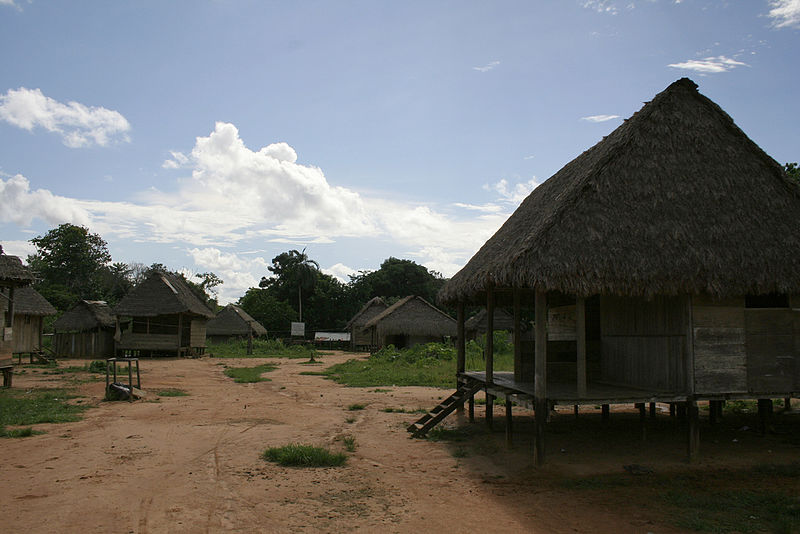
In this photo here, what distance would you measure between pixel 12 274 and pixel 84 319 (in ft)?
52.6

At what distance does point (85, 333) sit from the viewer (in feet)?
96.4

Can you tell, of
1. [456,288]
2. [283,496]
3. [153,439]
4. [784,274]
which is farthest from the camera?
[456,288]

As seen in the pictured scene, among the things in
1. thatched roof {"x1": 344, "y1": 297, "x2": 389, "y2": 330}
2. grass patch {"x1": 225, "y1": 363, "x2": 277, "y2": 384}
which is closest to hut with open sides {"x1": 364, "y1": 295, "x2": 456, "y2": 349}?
thatched roof {"x1": 344, "y1": 297, "x2": 389, "y2": 330}

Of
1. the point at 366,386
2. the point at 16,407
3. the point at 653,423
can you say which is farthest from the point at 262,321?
the point at 653,423

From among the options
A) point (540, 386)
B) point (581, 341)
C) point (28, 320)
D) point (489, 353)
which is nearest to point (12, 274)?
point (489, 353)

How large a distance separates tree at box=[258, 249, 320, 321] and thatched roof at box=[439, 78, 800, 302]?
148 ft

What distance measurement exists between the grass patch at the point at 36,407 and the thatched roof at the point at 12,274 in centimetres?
291

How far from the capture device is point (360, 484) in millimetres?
7148

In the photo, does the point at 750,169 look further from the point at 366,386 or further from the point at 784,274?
the point at 366,386

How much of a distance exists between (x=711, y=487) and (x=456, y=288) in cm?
553

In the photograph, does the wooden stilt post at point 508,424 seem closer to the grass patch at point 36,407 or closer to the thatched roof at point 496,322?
Answer: the grass patch at point 36,407

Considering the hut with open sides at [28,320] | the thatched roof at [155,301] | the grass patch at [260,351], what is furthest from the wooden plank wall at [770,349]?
the hut with open sides at [28,320]

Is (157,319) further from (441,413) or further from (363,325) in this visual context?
(441,413)

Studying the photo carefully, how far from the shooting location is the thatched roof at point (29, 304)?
25156mm
